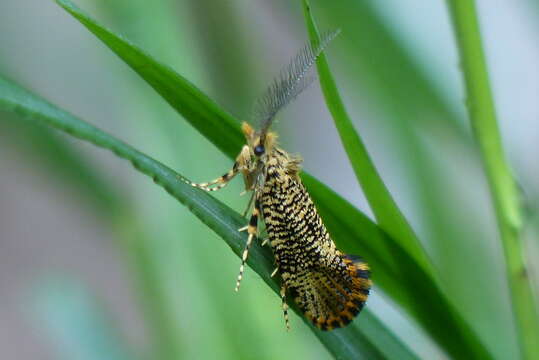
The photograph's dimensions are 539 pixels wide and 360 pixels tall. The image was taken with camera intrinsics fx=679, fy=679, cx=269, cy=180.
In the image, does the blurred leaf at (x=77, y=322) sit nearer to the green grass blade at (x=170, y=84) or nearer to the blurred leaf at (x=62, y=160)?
the blurred leaf at (x=62, y=160)

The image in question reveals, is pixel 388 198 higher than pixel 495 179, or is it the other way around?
pixel 495 179

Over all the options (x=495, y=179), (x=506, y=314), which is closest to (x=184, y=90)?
(x=495, y=179)

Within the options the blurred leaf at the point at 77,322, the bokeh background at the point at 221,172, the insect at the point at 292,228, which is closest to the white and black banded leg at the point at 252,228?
the insect at the point at 292,228

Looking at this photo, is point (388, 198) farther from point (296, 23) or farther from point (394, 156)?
point (296, 23)

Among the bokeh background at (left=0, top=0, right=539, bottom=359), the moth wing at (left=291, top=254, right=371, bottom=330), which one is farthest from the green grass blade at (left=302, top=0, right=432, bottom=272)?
the bokeh background at (left=0, top=0, right=539, bottom=359)

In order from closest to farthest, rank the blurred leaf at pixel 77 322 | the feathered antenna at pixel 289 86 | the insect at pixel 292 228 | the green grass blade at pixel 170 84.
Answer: the green grass blade at pixel 170 84 < the feathered antenna at pixel 289 86 < the insect at pixel 292 228 < the blurred leaf at pixel 77 322

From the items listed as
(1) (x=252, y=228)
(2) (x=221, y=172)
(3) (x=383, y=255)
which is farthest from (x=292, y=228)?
(2) (x=221, y=172)
